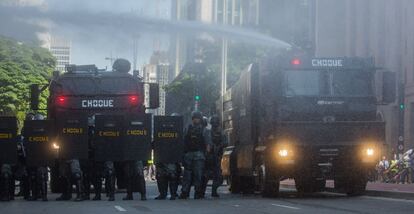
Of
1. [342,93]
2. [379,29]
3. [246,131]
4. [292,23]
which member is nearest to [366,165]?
[342,93]

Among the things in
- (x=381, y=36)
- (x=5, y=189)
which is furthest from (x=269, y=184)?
(x=381, y=36)

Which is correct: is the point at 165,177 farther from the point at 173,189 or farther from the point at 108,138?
the point at 108,138

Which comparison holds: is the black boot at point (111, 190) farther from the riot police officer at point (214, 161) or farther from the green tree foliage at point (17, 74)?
the green tree foliage at point (17, 74)

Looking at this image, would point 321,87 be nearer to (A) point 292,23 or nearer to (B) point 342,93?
(B) point 342,93

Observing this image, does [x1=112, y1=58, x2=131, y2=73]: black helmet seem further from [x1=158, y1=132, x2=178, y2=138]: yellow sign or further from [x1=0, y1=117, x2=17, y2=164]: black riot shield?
[x1=0, y1=117, x2=17, y2=164]: black riot shield

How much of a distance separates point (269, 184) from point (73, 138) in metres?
4.55

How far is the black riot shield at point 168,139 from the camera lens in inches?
823

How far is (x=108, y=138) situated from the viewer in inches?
813

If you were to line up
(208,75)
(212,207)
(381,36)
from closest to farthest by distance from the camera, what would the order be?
1. (212,207)
2. (381,36)
3. (208,75)

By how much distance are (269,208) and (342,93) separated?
500cm

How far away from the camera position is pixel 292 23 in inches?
2426

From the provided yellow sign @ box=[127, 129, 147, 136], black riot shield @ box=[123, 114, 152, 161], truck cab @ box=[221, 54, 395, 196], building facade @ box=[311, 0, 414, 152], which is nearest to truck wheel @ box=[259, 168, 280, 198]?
truck cab @ box=[221, 54, 395, 196]

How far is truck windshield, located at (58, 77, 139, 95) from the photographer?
2495cm

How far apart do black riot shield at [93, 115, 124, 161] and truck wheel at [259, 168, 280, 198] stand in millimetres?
3301
